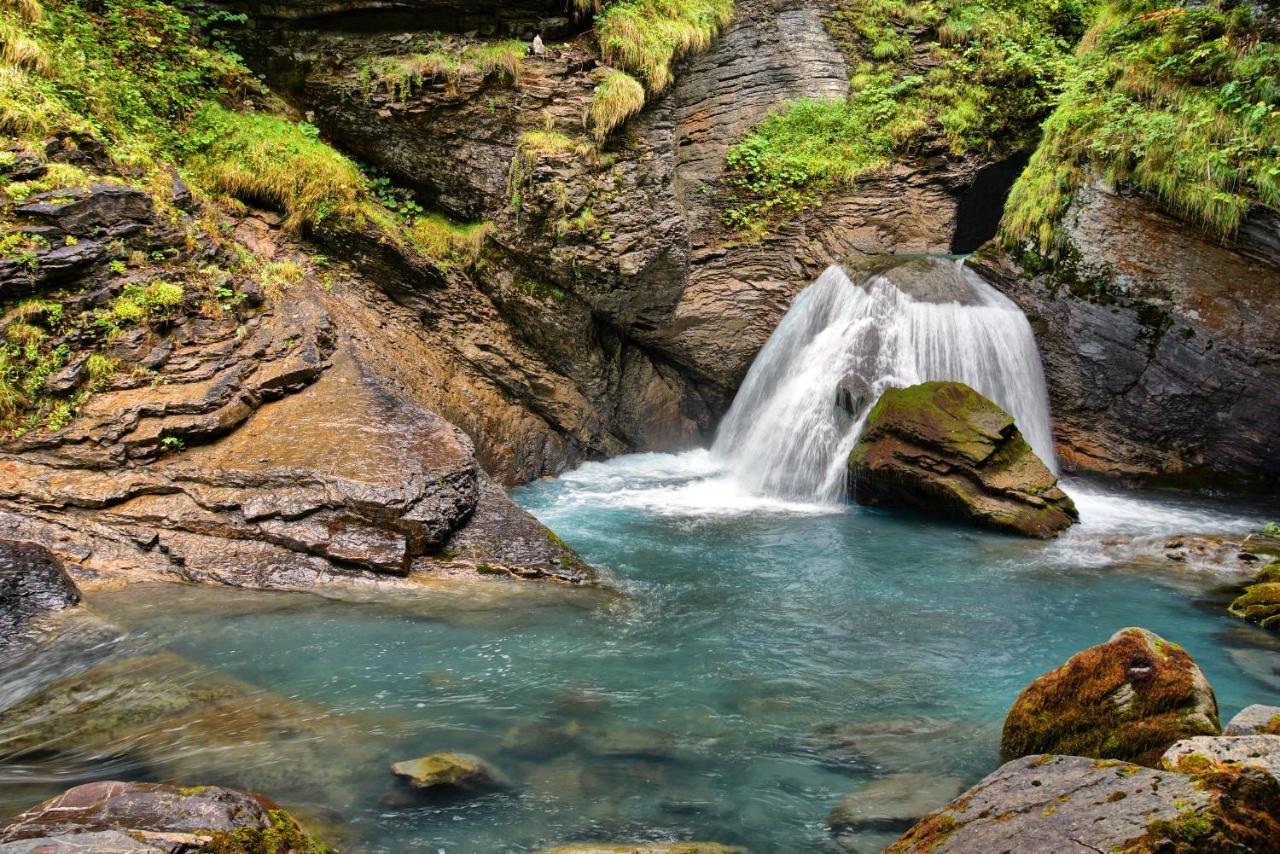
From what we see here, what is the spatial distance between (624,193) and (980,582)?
7323 millimetres

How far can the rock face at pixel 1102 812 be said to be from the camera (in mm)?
2135

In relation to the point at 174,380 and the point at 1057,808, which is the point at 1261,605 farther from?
the point at 174,380

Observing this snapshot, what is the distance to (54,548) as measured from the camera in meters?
5.75

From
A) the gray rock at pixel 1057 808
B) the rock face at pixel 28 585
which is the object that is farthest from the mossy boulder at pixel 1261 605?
the rock face at pixel 28 585

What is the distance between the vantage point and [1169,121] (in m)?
9.57

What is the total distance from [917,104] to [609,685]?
488 inches

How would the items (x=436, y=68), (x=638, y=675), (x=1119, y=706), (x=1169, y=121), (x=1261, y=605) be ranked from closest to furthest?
(x=1119, y=706), (x=638, y=675), (x=1261, y=605), (x=1169, y=121), (x=436, y=68)

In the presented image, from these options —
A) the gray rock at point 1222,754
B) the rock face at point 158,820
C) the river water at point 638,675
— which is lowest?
the river water at point 638,675

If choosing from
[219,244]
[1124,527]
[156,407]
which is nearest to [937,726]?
[1124,527]

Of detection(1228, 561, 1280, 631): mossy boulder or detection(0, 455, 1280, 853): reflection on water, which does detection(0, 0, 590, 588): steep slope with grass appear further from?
detection(1228, 561, 1280, 631): mossy boulder

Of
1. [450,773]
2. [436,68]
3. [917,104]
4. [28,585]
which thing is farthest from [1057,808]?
[917,104]

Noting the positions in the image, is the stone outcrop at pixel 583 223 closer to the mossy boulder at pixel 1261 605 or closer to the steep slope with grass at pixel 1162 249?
the steep slope with grass at pixel 1162 249

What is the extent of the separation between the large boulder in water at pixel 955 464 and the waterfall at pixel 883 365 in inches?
23.8

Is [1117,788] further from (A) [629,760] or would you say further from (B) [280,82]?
(B) [280,82]
